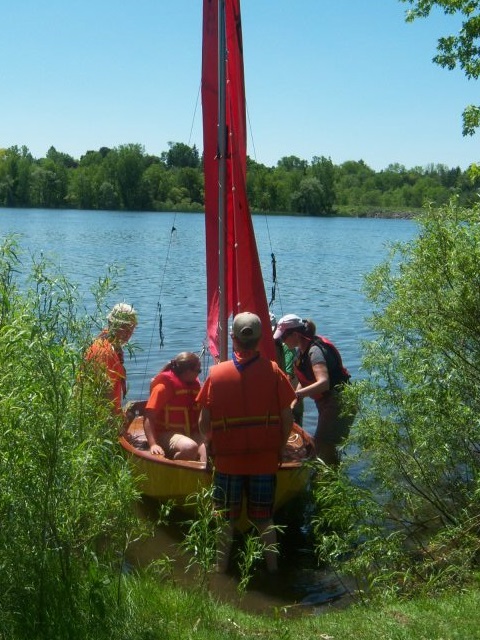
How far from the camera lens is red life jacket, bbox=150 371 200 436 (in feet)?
25.2

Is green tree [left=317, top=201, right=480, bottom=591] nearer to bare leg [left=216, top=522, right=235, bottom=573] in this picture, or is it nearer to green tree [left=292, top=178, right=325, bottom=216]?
bare leg [left=216, top=522, right=235, bottom=573]

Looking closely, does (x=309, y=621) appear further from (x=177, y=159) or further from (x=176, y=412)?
(x=177, y=159)

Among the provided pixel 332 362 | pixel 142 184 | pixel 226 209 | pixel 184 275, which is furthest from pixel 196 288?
pixel 142 184

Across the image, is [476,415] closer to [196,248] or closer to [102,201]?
[196,248]

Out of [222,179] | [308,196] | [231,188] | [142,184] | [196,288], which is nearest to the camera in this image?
[222,179]

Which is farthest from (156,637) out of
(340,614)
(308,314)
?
(308,314)

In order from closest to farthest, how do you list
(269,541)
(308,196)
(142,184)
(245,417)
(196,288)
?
1. (245,417)
2. (269,541)
3. (196,288)
4. (142,184)
5. (308,196)

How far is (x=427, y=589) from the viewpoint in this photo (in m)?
5.19

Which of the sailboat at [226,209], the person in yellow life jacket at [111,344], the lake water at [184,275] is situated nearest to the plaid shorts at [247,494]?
the sailboat at [226,209]

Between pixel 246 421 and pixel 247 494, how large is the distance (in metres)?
0.65

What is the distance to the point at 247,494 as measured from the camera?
630 centimetres

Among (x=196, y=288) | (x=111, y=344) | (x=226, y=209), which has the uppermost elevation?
(x=226, y=209)

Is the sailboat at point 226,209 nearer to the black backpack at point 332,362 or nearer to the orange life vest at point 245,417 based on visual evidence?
the black backpack at point 332,362

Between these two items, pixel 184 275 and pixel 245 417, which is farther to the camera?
pixel 184 275
